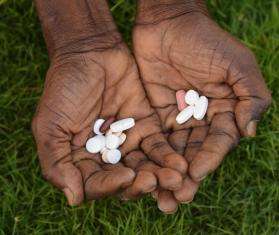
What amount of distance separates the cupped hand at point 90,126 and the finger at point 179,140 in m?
0.04

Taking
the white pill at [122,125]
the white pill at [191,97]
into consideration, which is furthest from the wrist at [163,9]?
the white pill at [122,125]

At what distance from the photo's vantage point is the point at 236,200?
2.49 meters

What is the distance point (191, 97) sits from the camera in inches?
87.0

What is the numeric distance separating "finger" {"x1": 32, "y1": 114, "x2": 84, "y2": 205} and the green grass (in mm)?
389

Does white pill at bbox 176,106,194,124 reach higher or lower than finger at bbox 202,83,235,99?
lower

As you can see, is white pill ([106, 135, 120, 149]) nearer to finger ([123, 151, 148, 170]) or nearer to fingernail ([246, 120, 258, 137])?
finger ([123, 151, 148, 170])

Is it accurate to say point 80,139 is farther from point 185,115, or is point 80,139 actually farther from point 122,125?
point 185,115

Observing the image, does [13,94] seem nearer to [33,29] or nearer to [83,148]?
[33,29]

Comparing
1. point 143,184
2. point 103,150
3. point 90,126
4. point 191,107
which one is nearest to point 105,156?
point 103,150

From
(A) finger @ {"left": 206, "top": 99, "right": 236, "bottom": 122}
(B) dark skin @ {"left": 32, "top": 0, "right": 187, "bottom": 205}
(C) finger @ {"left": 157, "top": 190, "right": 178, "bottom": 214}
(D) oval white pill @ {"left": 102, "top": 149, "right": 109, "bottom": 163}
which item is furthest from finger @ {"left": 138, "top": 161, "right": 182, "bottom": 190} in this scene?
(A) finger @ {"left": 206, "top": 99, "right": 236, "bottom": 122}

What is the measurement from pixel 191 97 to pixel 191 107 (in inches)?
1.9

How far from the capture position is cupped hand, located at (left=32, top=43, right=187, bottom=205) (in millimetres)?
2006

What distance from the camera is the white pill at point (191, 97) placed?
86.5 inches

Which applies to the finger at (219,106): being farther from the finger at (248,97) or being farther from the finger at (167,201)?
the finger at (167,201)
